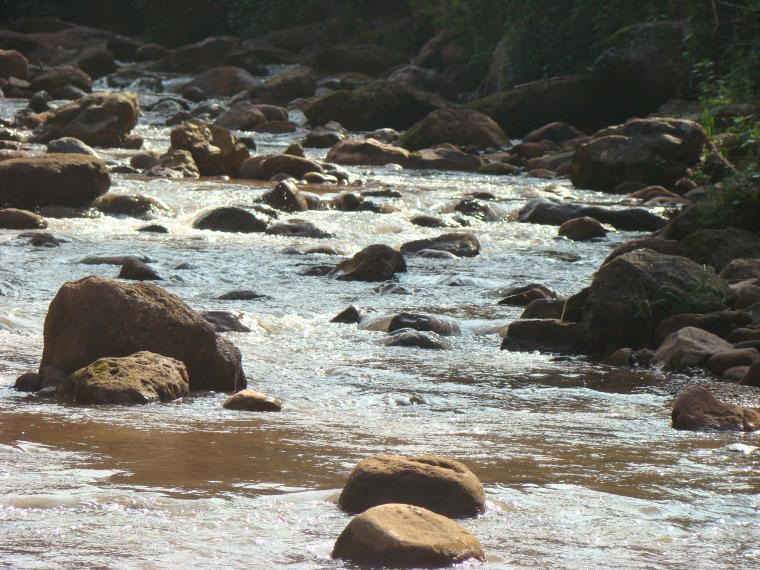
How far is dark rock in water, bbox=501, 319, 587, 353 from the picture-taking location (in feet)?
22.0

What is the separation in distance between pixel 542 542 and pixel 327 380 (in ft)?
8.58

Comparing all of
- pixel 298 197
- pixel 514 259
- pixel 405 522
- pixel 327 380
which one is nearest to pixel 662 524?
pixel 405 522

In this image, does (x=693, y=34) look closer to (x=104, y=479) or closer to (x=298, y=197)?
(x=298, y=197)

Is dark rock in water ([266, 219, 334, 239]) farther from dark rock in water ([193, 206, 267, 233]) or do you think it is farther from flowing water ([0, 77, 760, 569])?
flowing water ([0, 77, 760, 569])

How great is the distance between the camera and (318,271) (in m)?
9.05

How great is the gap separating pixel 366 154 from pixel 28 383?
11.3 metres

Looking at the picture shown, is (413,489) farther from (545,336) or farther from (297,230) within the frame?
(297,230)

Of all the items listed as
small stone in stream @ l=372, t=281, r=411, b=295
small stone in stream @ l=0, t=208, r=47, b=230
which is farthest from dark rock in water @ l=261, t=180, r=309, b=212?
small stone in stream @ l=372, t=281, r=411, b=295

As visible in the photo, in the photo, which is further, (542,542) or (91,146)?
(91,146)

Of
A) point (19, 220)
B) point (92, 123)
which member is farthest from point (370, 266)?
point (92, 123)

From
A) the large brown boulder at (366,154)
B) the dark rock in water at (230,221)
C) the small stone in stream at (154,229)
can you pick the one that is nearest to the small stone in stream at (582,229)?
the dark rock in water at (230,221)

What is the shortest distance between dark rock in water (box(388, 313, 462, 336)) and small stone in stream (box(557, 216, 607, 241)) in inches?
170

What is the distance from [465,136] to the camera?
58.4 feet

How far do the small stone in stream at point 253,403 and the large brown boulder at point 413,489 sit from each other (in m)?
1.52
